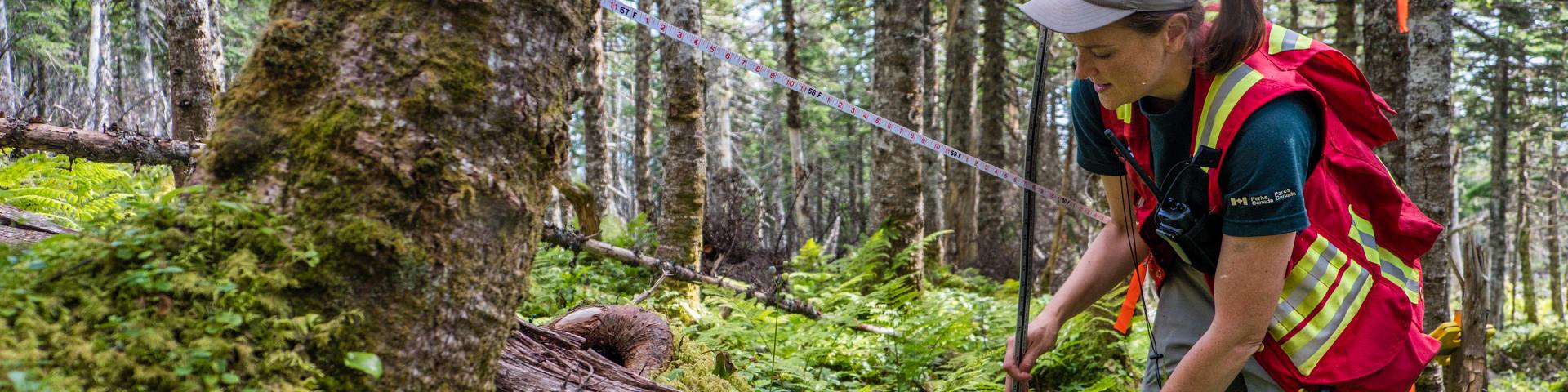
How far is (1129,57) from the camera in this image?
2.02m

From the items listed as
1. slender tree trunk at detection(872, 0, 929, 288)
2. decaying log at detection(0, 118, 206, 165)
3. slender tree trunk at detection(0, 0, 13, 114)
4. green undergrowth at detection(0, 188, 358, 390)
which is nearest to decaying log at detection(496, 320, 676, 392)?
green undergrowth at detection(0, 188, 358, 390)

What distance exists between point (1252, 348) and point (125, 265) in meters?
2.36

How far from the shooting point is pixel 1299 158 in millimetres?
1859

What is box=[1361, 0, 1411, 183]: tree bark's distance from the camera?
5574 millimetres

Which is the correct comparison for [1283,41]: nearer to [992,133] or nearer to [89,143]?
[89,143]

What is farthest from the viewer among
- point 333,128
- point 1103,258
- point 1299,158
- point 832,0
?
point 832,0

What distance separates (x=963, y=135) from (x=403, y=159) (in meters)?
11.7

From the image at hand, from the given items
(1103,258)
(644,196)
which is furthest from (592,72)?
(1103,258)

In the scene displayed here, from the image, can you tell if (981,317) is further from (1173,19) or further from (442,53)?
(442,53)

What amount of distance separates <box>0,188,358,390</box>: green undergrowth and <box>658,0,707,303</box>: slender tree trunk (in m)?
5.29

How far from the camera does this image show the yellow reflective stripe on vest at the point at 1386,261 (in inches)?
81.1

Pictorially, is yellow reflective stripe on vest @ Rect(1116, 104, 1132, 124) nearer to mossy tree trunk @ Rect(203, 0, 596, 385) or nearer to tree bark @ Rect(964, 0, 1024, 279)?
mossy tree trunk @ Rect(203, 0, 596, 385)

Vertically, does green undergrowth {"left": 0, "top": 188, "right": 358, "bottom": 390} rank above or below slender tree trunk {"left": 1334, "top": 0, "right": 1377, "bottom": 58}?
below

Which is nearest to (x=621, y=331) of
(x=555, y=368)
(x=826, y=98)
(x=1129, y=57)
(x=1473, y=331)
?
(x=555, y=368)
